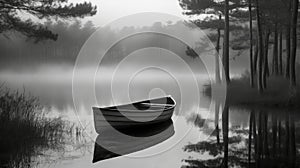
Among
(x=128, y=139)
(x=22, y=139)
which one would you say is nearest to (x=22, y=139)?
(x=22, y=139)

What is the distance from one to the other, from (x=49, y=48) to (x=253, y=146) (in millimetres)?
87651

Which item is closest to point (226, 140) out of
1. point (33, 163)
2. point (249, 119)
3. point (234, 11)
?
point (249, 119)

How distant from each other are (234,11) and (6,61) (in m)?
78.3

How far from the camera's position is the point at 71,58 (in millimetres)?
100688

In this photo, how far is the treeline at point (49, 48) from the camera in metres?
91.2

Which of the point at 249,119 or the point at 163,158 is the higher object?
the point at 163,158

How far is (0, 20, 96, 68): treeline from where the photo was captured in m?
91.2

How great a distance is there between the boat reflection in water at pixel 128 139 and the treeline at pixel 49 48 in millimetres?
77419

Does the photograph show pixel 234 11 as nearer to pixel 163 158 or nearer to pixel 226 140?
pixel 226 140

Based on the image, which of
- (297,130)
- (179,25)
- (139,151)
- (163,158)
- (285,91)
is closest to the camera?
(163,158)

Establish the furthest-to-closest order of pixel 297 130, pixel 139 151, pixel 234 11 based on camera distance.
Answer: pixel 234 11 < pixel 297 130 < pixel 139 151

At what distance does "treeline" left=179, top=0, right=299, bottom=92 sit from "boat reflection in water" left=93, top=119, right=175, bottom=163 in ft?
29.6

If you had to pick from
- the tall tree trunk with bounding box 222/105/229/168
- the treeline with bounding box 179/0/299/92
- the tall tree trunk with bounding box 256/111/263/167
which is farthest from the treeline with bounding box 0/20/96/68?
the tall tree trunk with bounding box 256/111/263/167

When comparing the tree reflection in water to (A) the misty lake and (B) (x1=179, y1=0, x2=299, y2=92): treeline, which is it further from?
(B) (x1=179, y1=0, x2=299, y2=92): treeline
